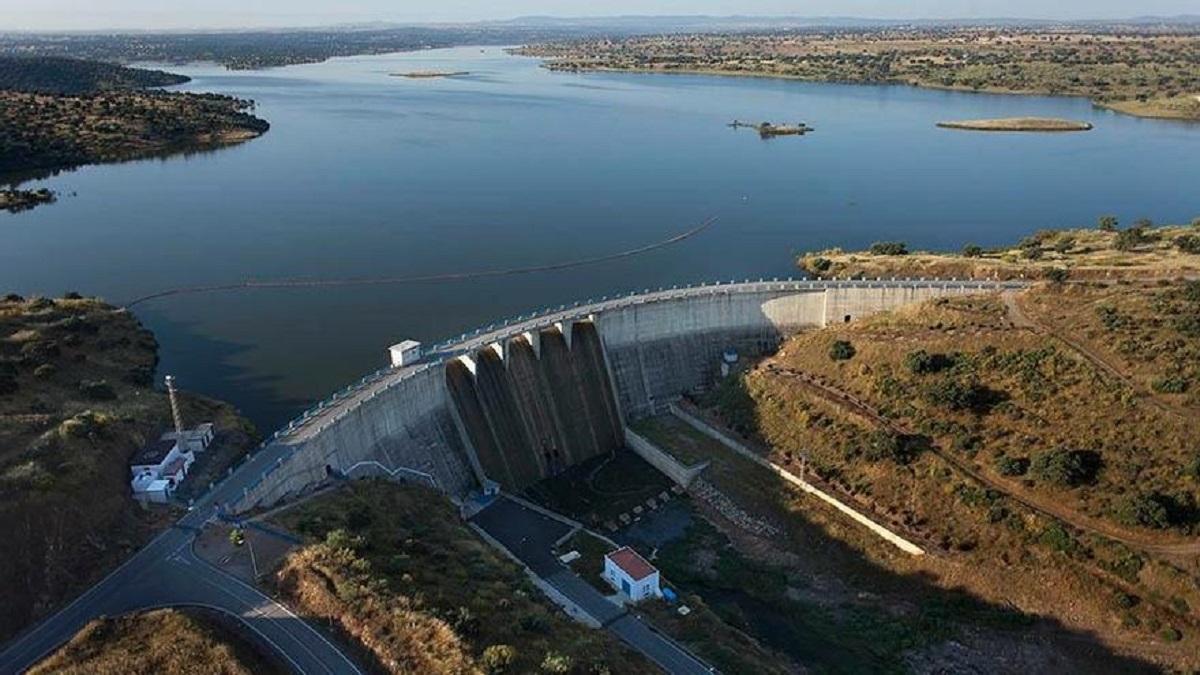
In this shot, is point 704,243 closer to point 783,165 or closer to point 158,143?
point 783,165

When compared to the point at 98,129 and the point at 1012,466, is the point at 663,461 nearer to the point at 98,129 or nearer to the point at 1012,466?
the point at 1012,466

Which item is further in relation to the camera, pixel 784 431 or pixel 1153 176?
pixel 1153 176

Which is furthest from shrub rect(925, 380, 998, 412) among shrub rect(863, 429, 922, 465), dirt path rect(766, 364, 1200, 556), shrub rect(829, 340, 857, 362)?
shrub rect(829, 340, 857, 362)

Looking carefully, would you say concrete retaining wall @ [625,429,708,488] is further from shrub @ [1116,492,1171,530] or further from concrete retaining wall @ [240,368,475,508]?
shrub @ [1116,492,1171,530]

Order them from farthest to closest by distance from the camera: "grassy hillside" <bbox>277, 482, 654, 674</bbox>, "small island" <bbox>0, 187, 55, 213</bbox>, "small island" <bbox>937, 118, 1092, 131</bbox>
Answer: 1. "small island" <bbox>937, 118, 1092, 131</bbox>
2. "small island" <bbox>0, 187, 55, 213</bbox>
3. "grassy hillside" <bbox>277, 482, 654, 674</bbox>

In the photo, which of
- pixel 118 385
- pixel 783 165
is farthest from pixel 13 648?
pixel 783 165

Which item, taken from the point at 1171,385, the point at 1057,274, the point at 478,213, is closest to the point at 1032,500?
the point at 1171,385

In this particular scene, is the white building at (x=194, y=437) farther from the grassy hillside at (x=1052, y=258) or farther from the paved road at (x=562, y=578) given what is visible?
the grassy hillside at (x=1052, y=258)
